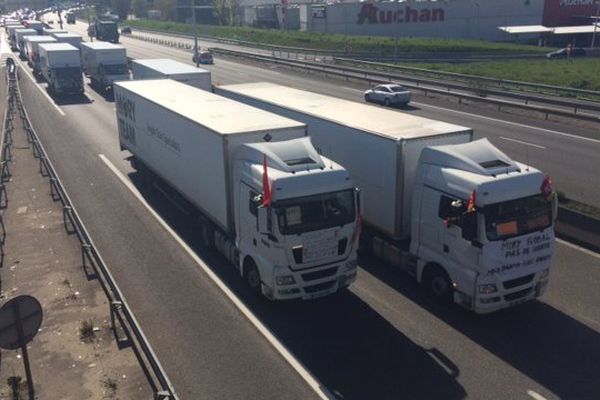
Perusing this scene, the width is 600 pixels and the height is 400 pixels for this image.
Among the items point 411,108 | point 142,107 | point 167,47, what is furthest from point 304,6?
point 142,107

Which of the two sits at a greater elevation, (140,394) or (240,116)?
(240,116)

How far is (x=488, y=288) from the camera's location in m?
11.7

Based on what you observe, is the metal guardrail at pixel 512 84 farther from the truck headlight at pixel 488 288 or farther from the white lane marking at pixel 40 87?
the truck headlight at pixel 488 288

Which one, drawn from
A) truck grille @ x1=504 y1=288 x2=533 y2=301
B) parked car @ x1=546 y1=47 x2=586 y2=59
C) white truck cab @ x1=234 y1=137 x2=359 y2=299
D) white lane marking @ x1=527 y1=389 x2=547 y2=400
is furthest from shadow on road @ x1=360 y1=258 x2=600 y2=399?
parked car @ x1=546 y1=47 x2=586 y2=59

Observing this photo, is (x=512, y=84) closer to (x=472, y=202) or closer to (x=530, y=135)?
(x=530, y=135)

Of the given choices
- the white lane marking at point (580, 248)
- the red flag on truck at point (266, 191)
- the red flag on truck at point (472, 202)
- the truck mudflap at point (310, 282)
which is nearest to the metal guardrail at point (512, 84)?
the white lane marking at point (580, 248)

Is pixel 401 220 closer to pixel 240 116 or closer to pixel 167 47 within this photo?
pixel 240 116

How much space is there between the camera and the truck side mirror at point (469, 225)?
11430mm

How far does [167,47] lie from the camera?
86.6m

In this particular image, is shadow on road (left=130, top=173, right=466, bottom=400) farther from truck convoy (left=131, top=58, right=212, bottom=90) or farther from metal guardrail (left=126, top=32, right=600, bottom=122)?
metal guardrail (left=126, top=32, right=600, bottom=122)

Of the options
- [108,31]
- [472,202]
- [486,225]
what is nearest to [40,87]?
[108,31]

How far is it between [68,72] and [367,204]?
114 feet

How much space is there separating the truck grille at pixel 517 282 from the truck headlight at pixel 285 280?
4.33 meters

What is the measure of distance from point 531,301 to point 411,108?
83.3 feet
